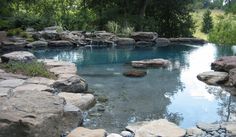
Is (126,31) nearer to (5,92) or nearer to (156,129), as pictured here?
(5,92)

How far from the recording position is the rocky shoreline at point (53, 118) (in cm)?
360

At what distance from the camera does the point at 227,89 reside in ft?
21.8

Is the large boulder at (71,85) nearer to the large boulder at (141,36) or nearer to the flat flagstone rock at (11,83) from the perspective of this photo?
the flat flagstone rock at (11,83)

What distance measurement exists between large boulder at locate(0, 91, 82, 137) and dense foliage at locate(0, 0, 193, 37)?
9444 millimetres

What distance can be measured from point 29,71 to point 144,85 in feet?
6.86

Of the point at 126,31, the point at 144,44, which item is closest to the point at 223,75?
the point at 144,44

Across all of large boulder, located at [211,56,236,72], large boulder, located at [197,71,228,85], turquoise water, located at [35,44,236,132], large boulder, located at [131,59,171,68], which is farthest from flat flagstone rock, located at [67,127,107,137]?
large boulder, located at [131,59,171,68]

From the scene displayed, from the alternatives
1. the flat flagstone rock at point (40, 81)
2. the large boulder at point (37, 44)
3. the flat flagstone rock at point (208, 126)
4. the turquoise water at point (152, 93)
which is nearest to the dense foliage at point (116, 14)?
the large boulder at point (37, 44)

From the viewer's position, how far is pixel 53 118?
152 inches

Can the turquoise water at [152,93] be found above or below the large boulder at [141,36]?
below

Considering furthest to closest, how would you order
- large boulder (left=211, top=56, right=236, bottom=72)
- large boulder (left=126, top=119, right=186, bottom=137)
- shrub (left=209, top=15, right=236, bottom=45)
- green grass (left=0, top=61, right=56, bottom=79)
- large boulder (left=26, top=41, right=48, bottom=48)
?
shrub (left=209, top=15, right=236, bottom=45) < large boulder (left=26, top=41, right=48, bottom=48) < large boulder (left=211, top=56, right=236, bottom=72) < green grass (left=0, top=61, right=56, bottom=79) < large boulder (left=126, top=119, right=186, bottom=137)

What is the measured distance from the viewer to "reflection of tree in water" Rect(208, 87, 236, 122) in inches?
205

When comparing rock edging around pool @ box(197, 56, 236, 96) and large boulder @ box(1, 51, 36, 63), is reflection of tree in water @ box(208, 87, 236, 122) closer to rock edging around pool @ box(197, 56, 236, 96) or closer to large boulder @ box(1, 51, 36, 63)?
rock edging around pool @ box(197, 56, 236, 96)

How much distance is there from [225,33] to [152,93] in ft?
42.5
